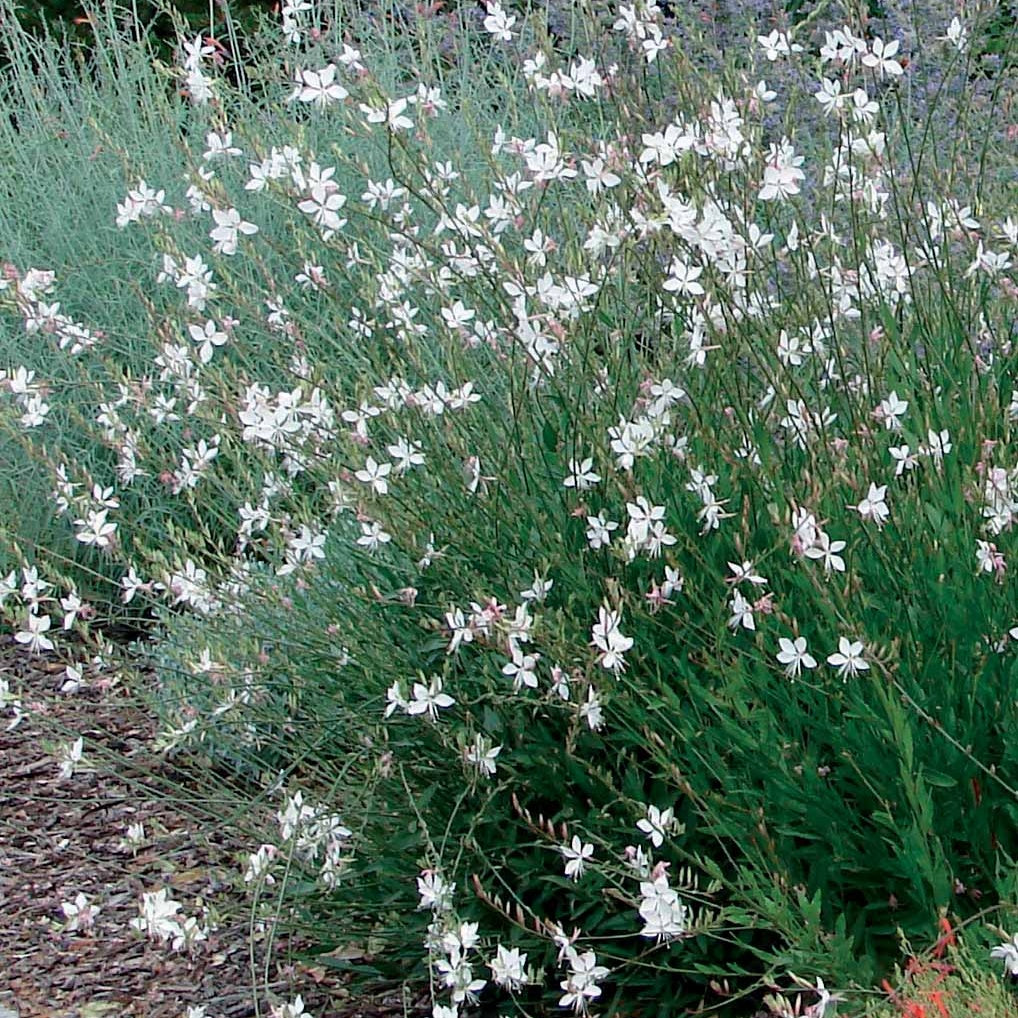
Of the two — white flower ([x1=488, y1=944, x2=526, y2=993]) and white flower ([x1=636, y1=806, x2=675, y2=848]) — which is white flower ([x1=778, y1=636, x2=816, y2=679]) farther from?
white flower ([x1=488, y1=944, x2=526, y2=993])

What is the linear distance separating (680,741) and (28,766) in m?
2.36

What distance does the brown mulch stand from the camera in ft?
10.7

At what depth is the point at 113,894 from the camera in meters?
3.81

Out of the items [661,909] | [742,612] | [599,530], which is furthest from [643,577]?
[661,909]

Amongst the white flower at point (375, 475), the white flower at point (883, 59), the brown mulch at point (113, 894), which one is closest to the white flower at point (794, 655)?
the white flower at point (375, 475)

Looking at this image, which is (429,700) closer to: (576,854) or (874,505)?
(576,854)

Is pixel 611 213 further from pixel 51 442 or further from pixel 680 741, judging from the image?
pixel 51 442

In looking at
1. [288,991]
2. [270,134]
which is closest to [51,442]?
[270,134]

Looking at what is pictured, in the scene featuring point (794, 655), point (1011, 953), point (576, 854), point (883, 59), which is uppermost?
point (883, 59)

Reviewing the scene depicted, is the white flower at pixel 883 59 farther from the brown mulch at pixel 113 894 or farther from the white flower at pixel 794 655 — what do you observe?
the brown mulch at pixel 113 894

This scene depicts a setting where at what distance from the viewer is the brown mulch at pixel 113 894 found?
3.26 m

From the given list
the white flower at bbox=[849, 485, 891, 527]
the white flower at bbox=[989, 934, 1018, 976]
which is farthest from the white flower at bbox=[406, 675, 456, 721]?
the white flower at bbox=[989, 934, 1018, 976]

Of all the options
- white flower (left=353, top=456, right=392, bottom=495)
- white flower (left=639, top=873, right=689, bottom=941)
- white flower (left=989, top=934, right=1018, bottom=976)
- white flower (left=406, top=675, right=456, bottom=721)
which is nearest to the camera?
white flower (left=989, top=934, right=1018, bottom=976)

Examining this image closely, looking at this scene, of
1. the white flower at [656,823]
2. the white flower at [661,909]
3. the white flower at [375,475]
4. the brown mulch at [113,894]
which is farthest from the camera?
the brown mulch at [113,894]
